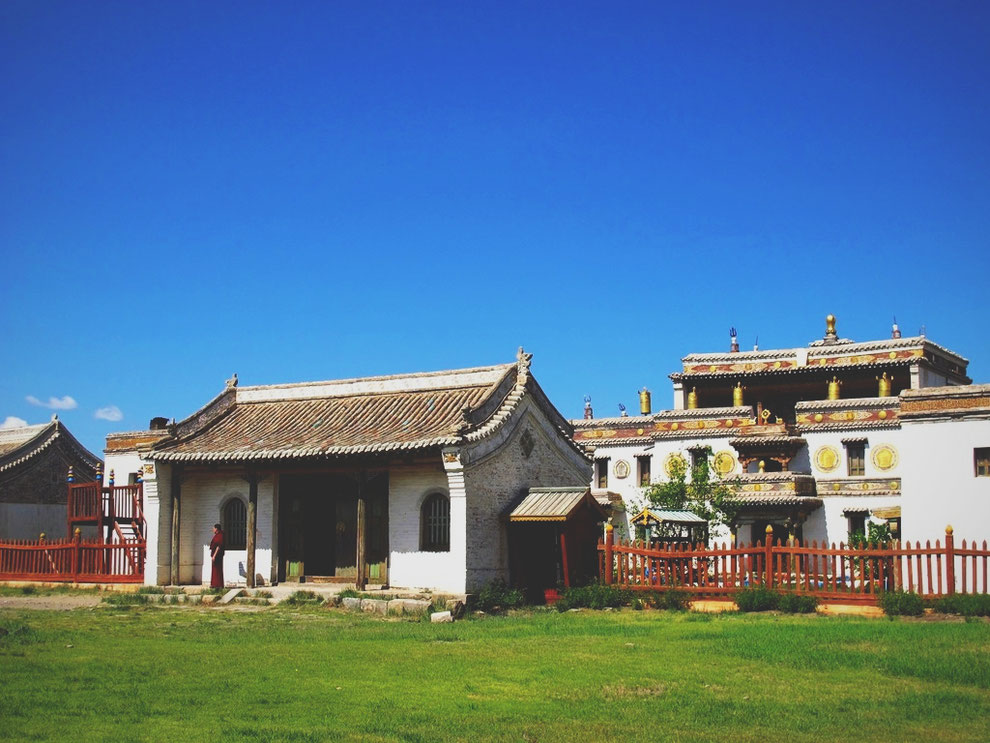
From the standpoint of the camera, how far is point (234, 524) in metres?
23.9

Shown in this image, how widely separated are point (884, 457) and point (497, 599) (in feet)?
77.8

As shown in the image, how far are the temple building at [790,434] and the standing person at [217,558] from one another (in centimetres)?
873

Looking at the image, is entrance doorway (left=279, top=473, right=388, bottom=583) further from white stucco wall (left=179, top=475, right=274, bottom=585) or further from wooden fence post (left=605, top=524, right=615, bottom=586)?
wooden fence post (left=605, top=524, right=615, bottom=586)

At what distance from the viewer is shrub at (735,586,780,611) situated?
1758 cm

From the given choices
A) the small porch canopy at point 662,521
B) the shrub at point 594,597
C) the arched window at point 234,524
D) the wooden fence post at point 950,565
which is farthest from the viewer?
the small porch canopy at point 662,521

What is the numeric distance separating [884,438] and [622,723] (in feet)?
109

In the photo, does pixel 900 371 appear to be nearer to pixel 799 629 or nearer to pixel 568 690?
pixel 799 629

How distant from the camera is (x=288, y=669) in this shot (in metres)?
11.2

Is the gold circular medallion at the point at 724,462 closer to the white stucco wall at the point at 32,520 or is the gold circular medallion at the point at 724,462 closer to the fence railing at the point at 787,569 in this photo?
the fence railing at the point at 787,569

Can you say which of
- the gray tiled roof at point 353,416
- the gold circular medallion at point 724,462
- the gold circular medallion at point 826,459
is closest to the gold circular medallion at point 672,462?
the gold circular medallion at point 724,462

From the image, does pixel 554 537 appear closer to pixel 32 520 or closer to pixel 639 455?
pixel 32 520

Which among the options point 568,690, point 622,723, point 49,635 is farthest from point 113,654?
point 622,723

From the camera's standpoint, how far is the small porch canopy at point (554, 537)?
20.8m

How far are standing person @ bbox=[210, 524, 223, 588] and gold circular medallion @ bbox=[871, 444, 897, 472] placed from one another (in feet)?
83.6
